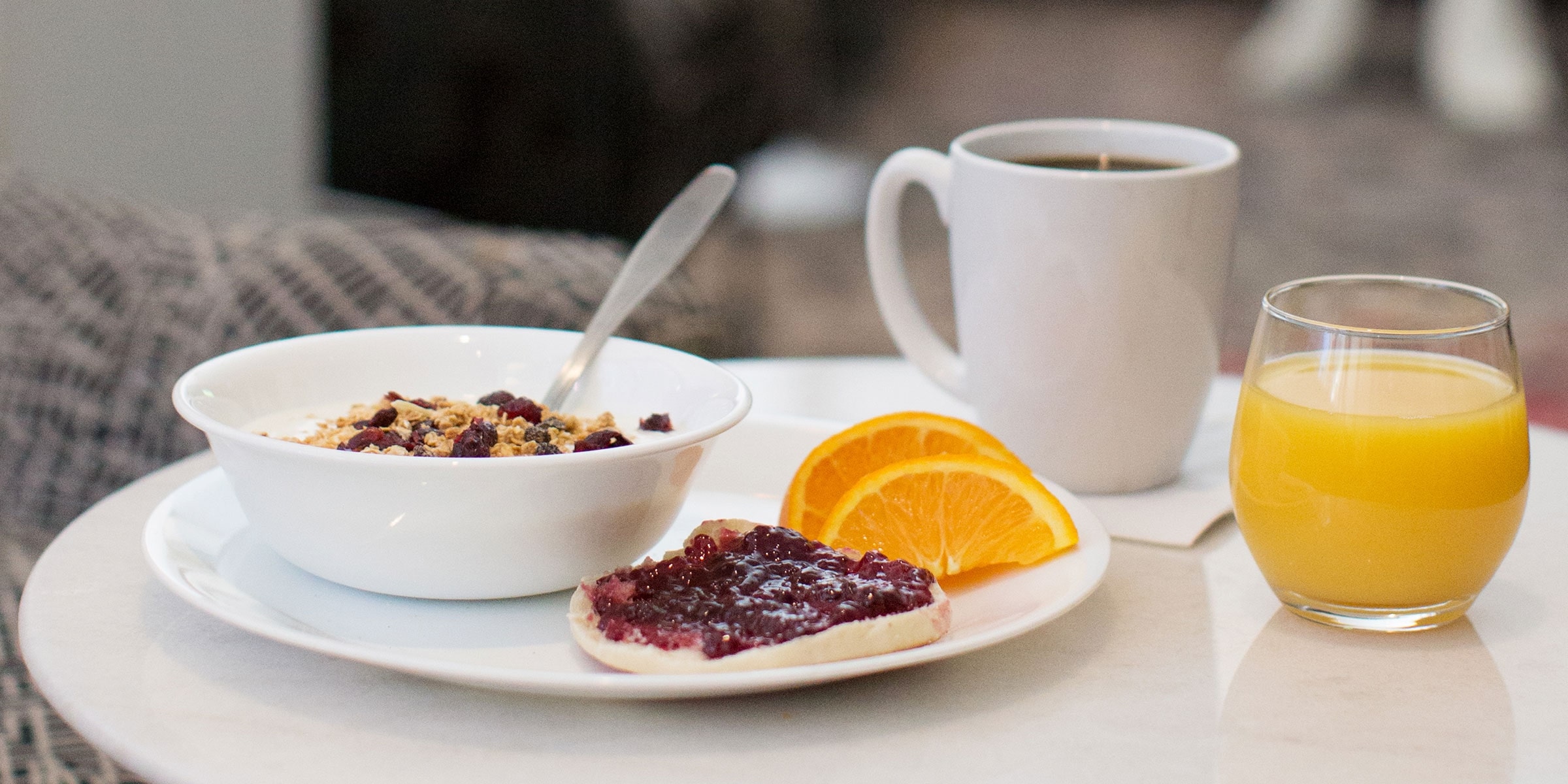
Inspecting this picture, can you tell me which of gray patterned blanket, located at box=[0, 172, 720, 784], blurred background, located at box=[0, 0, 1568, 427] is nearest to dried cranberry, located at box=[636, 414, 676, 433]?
gray patterned blanket, located at box=[0, 172, 720, 784]

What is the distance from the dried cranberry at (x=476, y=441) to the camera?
2.62ft

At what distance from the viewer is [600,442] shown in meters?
0.83

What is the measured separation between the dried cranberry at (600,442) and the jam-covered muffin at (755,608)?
79 mm

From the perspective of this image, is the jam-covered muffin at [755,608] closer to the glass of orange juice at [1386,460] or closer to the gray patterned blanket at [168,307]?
the glass of orange juice at [1386,460]

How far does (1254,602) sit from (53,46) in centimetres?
269

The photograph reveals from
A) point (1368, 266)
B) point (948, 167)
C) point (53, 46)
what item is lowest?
point (1368, 266)

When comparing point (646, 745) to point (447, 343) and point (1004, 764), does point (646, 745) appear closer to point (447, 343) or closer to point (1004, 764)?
point (1004, 764)

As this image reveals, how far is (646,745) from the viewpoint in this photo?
69cm

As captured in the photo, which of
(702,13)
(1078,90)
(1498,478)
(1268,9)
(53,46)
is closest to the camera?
(1498,478)

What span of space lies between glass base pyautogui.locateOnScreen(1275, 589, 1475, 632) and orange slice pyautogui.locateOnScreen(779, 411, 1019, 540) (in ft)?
0.66

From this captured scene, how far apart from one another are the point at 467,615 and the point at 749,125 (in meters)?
3.40

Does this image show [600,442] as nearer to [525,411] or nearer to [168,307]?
[525,411]

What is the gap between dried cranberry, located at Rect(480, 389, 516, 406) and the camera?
3.05 ft

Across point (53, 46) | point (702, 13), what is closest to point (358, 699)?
point (53, 46)
